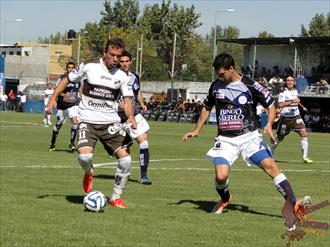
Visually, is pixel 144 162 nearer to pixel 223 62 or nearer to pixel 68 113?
pixel 223 62

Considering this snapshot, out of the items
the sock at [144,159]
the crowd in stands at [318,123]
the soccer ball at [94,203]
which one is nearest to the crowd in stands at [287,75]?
the crowd in stands at [318,123]

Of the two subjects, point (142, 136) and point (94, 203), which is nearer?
point (94, 203)

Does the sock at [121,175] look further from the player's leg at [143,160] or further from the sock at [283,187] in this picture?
the player's leg at [143,160]

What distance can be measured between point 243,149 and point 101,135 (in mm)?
1919

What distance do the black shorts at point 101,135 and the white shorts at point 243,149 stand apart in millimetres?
1351

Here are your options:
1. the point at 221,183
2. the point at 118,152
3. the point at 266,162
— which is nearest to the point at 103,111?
the point at 118,152

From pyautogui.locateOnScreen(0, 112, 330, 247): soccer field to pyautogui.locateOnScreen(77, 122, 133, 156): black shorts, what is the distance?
2.67 ft

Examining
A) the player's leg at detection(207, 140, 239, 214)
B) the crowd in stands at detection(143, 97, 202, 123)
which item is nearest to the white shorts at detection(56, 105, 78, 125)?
the player's leg at detection(207, 140, 239, 214)

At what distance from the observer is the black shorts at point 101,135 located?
999 centimetres

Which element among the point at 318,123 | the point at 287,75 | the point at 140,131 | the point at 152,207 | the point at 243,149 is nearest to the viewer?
the point at 243,149

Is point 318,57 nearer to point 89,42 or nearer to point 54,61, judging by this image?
point 89,42

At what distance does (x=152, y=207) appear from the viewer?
32.5 feet

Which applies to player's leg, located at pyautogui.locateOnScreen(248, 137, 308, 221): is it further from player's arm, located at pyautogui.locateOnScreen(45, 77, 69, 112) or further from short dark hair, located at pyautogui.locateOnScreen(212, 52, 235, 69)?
player's arm, located at pyautogui.locateOnScreen(45, 77, 69, 112)

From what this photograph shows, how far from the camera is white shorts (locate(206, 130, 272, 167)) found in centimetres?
938
